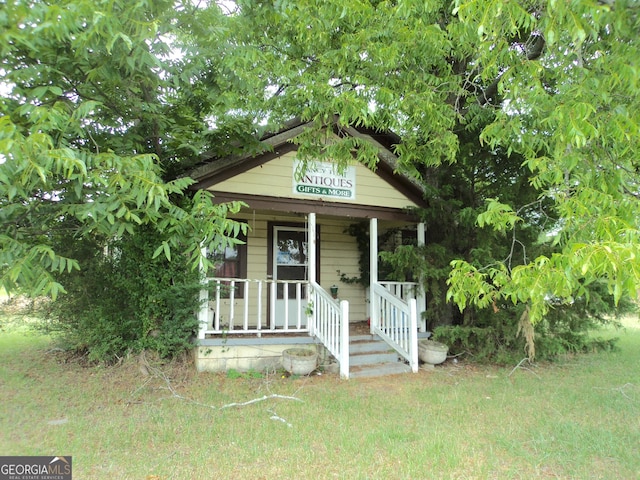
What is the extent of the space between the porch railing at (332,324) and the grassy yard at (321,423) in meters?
0.42

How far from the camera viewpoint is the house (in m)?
6.61

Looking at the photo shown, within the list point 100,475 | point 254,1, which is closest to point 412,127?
point 254,1

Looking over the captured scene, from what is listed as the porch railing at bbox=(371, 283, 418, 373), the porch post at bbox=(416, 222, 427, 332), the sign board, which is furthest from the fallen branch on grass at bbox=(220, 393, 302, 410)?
the porch post at bbox=(416, 222, 427, 332)

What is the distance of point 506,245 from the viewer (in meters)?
7.62

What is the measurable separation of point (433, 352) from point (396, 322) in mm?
815

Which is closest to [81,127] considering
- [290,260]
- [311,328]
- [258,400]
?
[258,400]

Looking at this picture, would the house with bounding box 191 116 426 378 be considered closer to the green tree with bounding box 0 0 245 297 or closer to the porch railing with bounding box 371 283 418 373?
the porch railing with bounding box 371 283 418 373

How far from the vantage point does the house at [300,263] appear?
6.61 metres

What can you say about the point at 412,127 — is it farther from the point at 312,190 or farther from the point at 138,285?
the point at 138,285

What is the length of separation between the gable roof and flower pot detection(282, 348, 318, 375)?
298 cm

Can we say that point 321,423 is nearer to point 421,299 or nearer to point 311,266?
point 311,266

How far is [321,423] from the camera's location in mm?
4473

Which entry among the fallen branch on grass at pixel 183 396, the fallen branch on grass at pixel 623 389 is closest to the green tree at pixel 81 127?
the fallen branch on grass at pixel 183 396

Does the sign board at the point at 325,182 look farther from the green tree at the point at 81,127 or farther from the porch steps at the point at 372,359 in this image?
the porch steps at the point at 372,359
